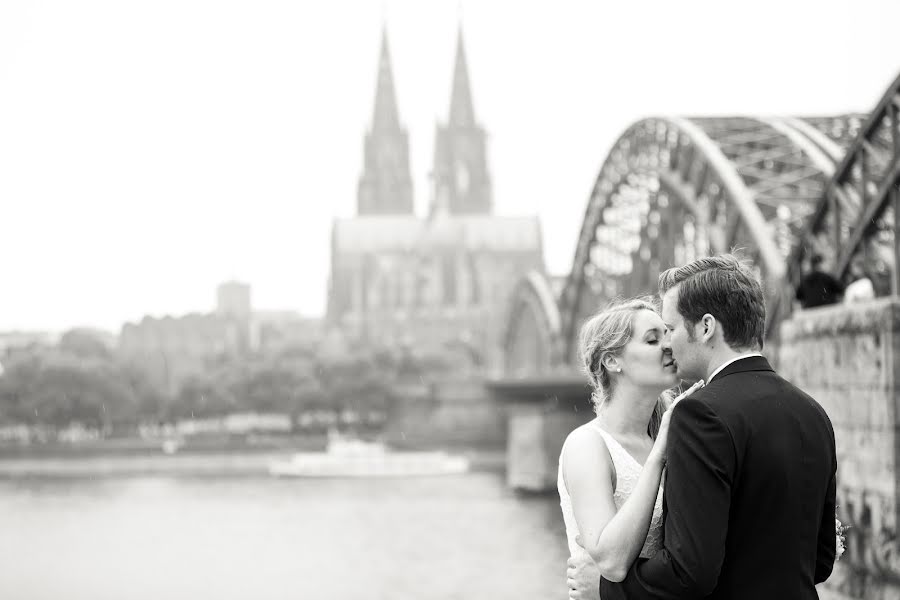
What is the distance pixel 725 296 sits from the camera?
3467mm

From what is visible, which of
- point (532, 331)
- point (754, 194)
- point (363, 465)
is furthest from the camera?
point (532, 331)

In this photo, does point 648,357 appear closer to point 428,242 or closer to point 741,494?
point 741,494

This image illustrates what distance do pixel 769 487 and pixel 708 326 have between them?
399mm

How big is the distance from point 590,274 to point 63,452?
3091 cm

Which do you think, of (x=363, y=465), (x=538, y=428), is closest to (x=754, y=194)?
(x=538, y=428)

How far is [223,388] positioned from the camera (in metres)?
83.1

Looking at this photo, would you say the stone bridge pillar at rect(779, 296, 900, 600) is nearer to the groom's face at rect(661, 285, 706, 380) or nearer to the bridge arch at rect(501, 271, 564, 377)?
the groom's face at rect(661, 285, 706, 380)

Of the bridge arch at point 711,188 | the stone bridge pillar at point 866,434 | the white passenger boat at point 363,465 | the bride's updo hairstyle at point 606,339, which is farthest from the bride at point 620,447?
the white passenger boat at point 363,465

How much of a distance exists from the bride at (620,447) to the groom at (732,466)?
0.06 metres

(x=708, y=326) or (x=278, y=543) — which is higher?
(x=708, y=326)

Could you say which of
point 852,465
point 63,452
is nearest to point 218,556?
point 852,465

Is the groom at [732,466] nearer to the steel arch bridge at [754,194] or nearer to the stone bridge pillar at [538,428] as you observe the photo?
the steel arch bridge at [754,194]

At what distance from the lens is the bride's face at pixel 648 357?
3.71 m

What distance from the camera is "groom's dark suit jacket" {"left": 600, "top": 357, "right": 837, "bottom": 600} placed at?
10.6 ft
